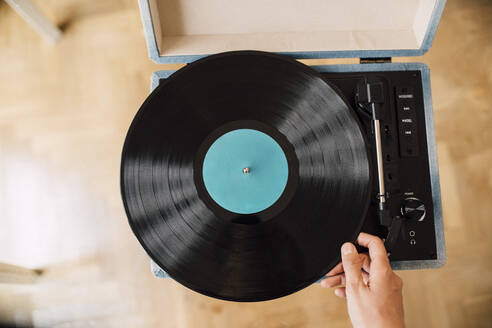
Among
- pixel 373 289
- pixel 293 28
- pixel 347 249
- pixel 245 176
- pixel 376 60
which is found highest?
pixel 293 28

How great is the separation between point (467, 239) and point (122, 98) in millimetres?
1727

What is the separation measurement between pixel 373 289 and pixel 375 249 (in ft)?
0.32

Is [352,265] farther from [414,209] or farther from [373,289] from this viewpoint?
[414,209]

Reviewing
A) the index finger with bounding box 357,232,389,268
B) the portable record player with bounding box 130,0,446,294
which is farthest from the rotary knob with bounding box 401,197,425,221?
the index finger with bounding box 357,232,389,268

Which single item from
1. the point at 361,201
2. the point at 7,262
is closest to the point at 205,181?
the point at 361,201

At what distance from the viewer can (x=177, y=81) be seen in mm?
844

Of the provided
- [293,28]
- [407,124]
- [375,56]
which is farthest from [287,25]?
[407,124]

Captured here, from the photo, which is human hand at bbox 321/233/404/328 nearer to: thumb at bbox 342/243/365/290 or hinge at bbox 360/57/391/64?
thumb at bbox 342/243/365/290

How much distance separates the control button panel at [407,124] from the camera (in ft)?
2.98

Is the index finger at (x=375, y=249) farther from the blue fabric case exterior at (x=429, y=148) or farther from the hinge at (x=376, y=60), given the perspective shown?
the hinge at (x=376, y=60)

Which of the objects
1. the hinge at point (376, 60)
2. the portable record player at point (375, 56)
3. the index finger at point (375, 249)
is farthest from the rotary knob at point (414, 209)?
the hinge at point (376, 60)

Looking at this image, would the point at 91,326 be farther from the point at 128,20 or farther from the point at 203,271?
the point at 128,20

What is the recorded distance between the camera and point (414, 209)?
2.79 feet

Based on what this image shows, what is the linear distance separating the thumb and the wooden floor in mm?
771
